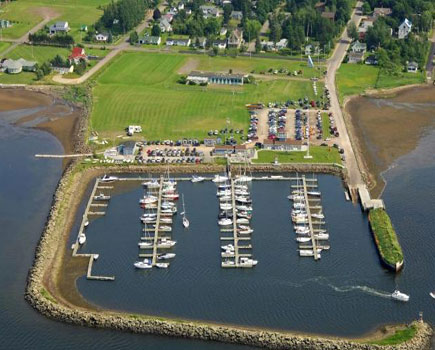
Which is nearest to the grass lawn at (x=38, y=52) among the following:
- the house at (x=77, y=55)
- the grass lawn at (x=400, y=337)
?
the house at (x=77, y=55)

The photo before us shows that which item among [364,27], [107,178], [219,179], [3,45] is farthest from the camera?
[364,27]

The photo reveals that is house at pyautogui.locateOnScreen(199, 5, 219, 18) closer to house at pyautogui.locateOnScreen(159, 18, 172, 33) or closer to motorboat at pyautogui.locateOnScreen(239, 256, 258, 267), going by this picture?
house at pyautogui.locateOnScreen(159, 18, 172, 33)

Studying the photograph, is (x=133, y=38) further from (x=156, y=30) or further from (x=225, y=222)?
(x=225, y=222)

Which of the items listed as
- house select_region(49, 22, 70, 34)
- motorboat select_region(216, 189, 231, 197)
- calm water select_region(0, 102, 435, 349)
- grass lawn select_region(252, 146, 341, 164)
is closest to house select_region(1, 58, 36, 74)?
house select_region(49, 22, 70, 34)

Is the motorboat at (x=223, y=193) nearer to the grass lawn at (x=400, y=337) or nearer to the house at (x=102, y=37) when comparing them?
the grass lawn at (x=400, y=337)

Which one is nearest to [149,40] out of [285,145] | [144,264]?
[285,145]

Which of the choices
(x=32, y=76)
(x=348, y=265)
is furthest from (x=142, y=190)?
(x=32, y=76)
